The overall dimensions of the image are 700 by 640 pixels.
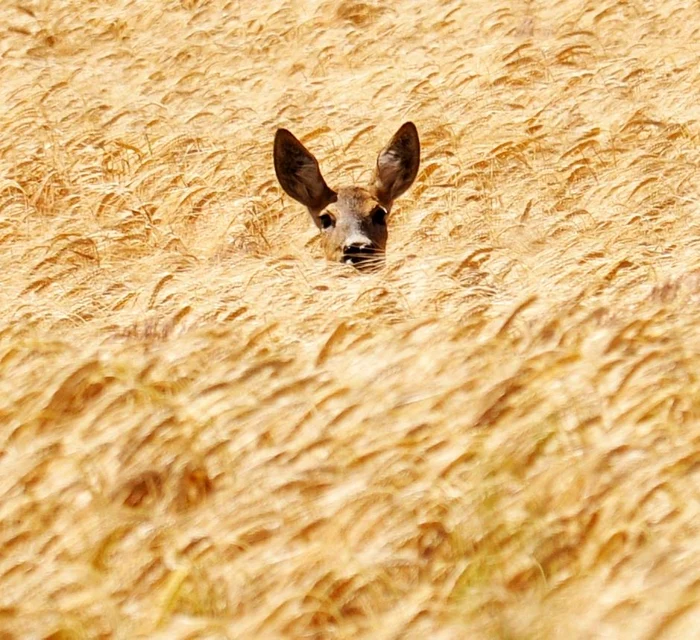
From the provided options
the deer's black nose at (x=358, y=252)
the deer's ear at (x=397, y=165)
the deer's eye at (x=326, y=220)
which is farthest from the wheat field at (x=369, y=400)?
the deer's eye at (x=326, y=220)

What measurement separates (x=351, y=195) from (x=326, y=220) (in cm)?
17

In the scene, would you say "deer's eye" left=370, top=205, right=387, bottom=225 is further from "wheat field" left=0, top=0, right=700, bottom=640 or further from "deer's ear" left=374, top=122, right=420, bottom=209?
"deer's ear" left=374, top=122, right=420, bottom=209

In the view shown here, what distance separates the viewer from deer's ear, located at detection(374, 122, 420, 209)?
913 centimetres

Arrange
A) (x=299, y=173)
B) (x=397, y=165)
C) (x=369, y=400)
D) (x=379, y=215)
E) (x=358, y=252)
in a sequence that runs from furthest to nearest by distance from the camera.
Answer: (x=397, y=165) < (x=299, y=173) < (x=379, y=215) < (x=358, y=252) < (x=369, y=400)

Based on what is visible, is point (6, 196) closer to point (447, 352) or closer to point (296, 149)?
point (296, 149)

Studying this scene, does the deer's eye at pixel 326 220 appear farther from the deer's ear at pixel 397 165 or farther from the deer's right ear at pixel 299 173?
the deer's ear at pixel 397 165

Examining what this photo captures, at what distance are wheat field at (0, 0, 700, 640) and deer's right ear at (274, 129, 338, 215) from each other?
30 cm

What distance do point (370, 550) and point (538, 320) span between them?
5.44 feet

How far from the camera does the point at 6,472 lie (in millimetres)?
5543

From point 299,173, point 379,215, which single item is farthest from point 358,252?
point 299,173

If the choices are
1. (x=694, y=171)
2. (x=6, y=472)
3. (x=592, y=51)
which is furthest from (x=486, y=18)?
(x=6, y=472)

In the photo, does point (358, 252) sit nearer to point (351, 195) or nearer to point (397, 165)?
point (351, 195)

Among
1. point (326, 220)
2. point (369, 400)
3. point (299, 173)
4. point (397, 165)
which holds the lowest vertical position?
point (397, 165)

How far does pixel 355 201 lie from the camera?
8672 mm
